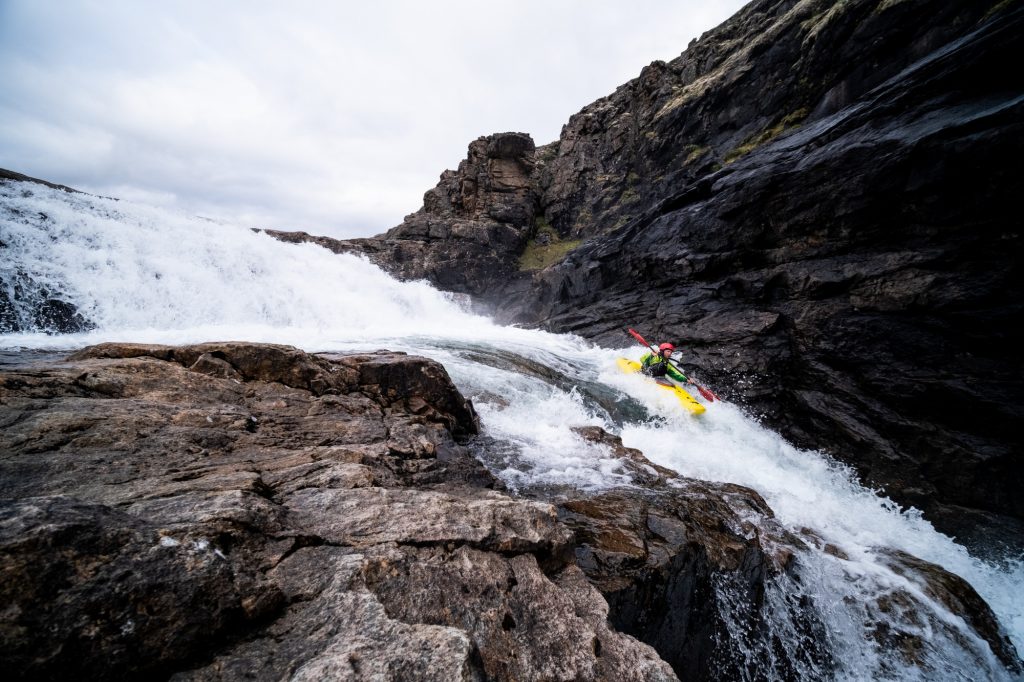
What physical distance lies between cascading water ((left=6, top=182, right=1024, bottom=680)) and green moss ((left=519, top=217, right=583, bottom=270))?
1559 centimetres

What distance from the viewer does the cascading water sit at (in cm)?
474

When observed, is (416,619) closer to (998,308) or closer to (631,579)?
(631,579)

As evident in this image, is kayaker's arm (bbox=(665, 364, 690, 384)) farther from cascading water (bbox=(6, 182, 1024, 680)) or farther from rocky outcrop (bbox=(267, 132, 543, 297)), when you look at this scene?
rocky outcrop (bbox=(267, 132, 543, 297))

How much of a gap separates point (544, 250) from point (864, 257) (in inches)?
1072

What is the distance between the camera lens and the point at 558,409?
9.65m

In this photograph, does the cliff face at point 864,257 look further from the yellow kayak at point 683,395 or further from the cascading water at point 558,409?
the yellow kayak at point 683,395

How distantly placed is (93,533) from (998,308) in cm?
1420

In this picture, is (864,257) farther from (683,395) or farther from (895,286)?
(683,395)

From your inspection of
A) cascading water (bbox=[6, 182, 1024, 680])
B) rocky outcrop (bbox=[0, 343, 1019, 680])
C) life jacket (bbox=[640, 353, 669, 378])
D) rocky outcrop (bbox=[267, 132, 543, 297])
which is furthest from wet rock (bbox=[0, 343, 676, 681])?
rocky outcrop (bbox=[267, 132, 543, 297])

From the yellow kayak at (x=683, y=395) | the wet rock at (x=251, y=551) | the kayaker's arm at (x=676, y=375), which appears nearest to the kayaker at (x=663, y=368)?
the kayaker's arm at (x=676, y=375)

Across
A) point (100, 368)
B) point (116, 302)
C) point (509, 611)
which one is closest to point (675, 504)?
point (509, 611)

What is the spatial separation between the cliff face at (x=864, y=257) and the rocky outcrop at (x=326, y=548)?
4692 mm

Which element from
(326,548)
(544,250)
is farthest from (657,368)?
(544,250)

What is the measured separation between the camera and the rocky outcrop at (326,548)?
5.97 feet
